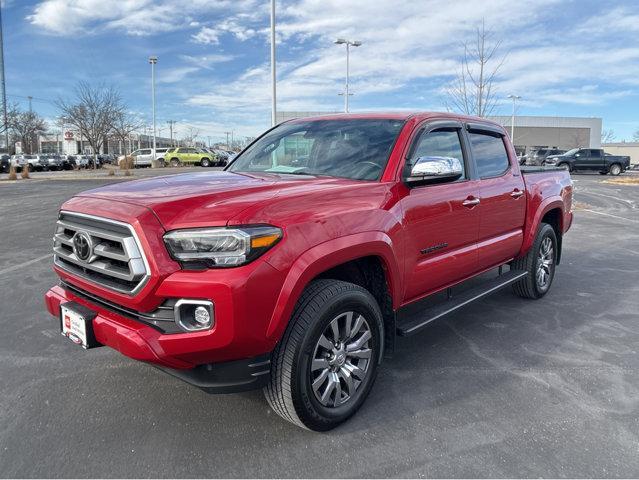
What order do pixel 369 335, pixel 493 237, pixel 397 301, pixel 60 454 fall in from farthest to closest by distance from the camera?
pixel 493 237, pixel 397 301, pixel 369 335, pixel 60 454

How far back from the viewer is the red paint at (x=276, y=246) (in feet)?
7.95

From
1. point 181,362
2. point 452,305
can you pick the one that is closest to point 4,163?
point 452,305

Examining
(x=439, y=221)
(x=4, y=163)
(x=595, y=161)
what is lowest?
(x=4, y=163)

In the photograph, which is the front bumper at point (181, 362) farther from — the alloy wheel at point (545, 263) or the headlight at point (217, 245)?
the alloy wheel at point (545, 263)

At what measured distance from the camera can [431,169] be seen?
3.21m

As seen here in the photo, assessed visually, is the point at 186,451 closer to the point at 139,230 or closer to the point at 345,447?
the point at 345,447

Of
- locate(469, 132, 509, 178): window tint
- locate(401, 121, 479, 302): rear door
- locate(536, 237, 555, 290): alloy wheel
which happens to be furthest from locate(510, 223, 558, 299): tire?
locate(401, 121, 479, 302): rear door

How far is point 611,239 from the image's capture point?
31.3 ft

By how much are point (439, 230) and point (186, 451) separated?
2.20 meters

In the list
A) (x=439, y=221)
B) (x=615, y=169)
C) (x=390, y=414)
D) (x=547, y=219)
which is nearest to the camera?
(x=390, y=414)

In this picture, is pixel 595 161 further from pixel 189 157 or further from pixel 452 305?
pixel 452 305

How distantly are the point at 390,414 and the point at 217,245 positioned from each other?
1552 mm

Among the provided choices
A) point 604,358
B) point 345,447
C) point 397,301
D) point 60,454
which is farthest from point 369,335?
point 604,358

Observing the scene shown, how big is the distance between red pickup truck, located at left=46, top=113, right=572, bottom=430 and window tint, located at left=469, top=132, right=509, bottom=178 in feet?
0.89
